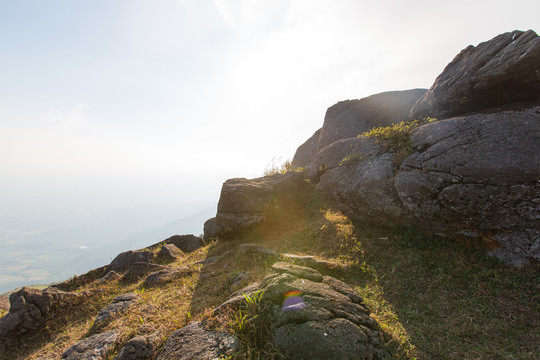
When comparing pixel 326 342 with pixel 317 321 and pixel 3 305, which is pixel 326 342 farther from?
pixel 3 305

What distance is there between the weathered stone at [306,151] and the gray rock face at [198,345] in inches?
738

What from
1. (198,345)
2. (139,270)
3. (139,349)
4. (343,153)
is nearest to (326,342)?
(198,345)

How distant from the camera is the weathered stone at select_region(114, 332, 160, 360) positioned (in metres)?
5.80

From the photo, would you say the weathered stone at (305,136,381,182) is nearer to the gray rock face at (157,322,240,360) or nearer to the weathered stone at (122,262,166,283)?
the gray rock face at (157,322,240,360)

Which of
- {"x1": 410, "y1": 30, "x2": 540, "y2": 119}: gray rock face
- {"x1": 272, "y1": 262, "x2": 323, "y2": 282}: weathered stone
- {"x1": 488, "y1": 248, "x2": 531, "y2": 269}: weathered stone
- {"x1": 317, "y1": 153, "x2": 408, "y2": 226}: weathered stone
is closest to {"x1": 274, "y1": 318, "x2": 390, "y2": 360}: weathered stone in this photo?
{"x1": 272, "y1": 262, "x2": 323, "y2": 282}: weathered stone

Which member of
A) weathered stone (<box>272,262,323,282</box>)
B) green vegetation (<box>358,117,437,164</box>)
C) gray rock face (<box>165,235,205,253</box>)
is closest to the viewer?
weathered stone (<box>272,262,323,282</box>)

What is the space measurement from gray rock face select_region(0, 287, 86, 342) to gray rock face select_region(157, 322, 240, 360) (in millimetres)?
7658

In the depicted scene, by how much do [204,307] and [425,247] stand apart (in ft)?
26.9

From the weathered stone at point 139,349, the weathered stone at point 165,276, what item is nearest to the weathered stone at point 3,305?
the weathered stone at point 165,276

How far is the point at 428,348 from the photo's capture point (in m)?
5.54

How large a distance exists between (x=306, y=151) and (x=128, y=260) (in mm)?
17828

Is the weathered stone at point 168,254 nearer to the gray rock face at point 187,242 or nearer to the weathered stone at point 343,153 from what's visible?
the gray rock face at point 187,242

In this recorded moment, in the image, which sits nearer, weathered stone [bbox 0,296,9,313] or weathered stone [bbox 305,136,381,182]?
weathered stone [bbox 305,136,381,182]

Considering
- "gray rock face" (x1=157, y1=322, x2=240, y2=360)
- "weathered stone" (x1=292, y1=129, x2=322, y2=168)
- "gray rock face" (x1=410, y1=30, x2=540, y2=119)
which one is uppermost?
"weathered stone" (x1=292, y1=129, x2=322, y2=168)
